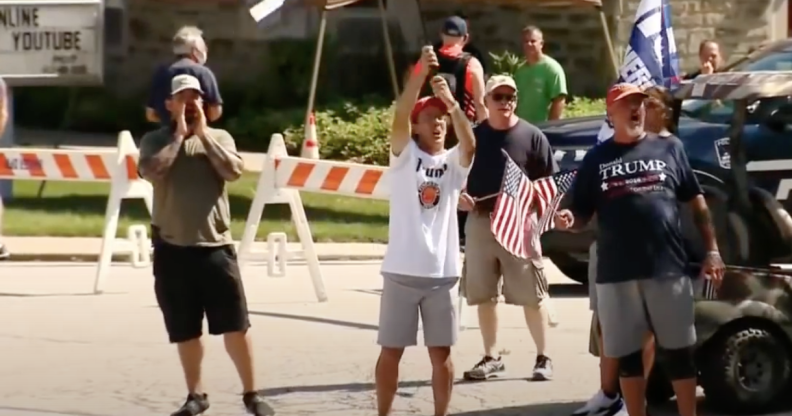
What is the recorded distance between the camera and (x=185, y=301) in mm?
8367

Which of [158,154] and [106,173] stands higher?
[158,154]

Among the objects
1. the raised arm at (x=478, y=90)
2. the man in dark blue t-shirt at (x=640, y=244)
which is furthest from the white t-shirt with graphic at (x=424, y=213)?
the raised arm at (x=478, y=90)

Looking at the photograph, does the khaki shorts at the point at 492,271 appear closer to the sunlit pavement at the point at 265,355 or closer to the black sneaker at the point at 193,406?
the sunlit pavement at the point at 265,355

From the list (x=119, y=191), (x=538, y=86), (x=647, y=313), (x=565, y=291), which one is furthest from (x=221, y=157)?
(x=538, y=86)

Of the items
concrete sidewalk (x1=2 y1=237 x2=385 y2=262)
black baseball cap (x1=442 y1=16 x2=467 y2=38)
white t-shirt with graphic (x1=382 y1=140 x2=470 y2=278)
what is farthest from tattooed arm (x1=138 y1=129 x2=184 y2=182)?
concrete sidewalk (x1=2 y1=237 x2=385 y2=262)

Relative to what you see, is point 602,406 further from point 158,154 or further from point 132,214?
point 132,214

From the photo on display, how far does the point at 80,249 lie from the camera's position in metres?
14.8

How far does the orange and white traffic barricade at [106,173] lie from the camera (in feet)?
41.9

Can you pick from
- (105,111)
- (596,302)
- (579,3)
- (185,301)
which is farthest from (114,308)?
(105,111)

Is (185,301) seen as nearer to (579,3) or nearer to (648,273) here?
(648,273)

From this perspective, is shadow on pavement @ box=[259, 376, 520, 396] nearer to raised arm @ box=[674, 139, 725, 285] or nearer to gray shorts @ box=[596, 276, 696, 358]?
gray shorts @ box=[596, 276, 696, 358]

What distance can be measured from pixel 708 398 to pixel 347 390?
6.56 ft

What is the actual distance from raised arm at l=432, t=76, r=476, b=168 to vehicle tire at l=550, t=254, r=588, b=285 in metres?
4.86

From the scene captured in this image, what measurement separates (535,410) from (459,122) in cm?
180
